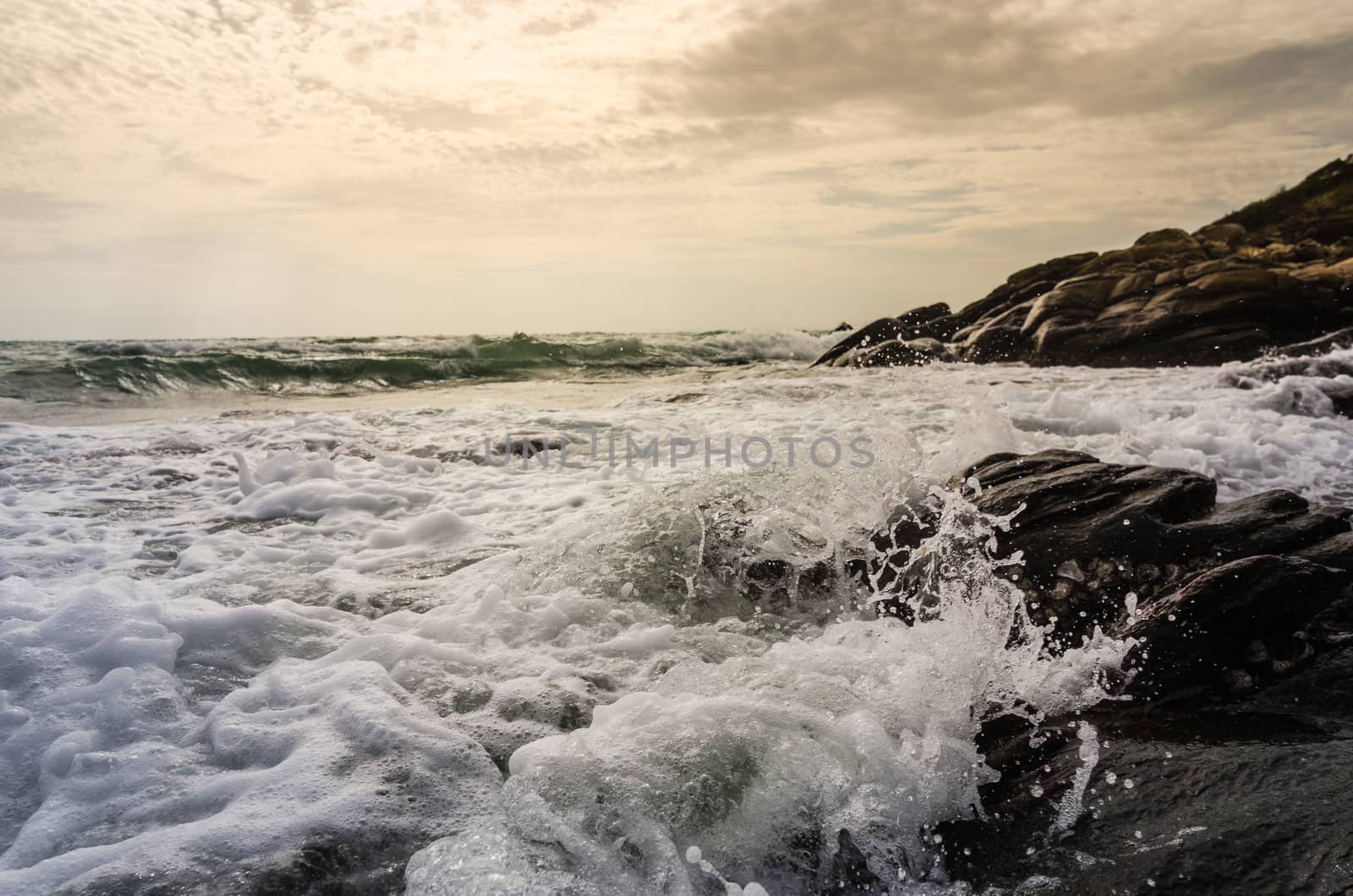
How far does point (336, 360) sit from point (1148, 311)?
1985 cm

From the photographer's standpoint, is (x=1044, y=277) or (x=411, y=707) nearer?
(x=411, y=707)

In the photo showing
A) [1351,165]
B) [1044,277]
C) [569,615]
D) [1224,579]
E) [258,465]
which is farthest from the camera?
[1351,165]

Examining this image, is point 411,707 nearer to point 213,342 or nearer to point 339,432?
point 339,432

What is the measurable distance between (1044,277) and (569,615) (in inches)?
841

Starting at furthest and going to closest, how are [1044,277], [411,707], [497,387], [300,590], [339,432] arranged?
[1044,277] < [497,387] < [339,432] < [300,590] < [411,707]

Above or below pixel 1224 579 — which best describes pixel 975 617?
below

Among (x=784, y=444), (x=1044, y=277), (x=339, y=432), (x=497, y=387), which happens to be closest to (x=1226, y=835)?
(x=784, y=444)

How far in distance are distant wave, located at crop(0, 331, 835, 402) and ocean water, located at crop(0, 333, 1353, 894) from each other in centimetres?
1120

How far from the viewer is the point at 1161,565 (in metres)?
3.91

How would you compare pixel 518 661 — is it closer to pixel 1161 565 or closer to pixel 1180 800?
pixel 1180 800

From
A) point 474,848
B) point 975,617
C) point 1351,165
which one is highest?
point 1351,165

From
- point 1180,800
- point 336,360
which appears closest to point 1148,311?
point 1180,800

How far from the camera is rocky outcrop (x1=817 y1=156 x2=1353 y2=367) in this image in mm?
14688

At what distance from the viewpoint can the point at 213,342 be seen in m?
31.0
